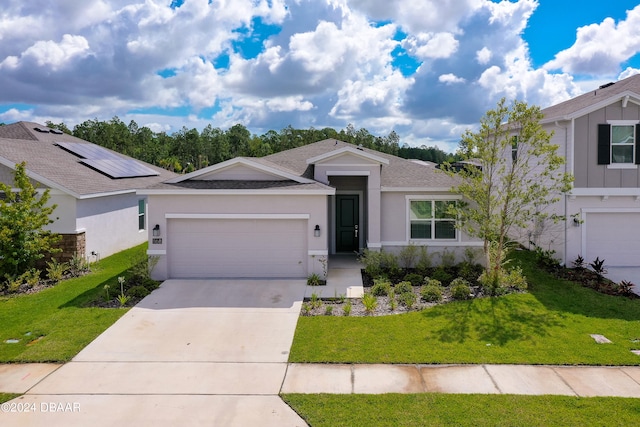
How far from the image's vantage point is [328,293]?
40.0 feet

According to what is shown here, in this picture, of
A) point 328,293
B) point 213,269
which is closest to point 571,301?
point 328,293

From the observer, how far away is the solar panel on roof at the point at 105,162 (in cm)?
1944

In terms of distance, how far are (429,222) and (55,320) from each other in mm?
Answer: 10918

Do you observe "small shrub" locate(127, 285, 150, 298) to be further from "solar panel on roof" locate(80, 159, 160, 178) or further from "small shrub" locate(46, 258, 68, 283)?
"solar panel on roof" locate(80, 159, 160, 178)

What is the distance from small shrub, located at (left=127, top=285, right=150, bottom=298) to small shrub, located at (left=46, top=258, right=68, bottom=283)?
3.41m

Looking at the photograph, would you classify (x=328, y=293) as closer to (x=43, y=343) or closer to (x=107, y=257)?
(x=43, y=343)

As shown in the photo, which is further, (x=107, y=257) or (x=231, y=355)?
(x=107, y=257)

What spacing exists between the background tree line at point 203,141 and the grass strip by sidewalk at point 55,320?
3292cm

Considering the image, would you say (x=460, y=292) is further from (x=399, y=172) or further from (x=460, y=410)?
(x=399, y=172)

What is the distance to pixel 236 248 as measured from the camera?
541 inches

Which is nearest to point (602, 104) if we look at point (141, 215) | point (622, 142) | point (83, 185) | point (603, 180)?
point (622, 142)

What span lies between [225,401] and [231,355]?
1.66 metres

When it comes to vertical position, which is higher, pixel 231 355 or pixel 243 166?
pixel 243 166

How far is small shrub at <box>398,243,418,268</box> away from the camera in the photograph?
1503 cm
